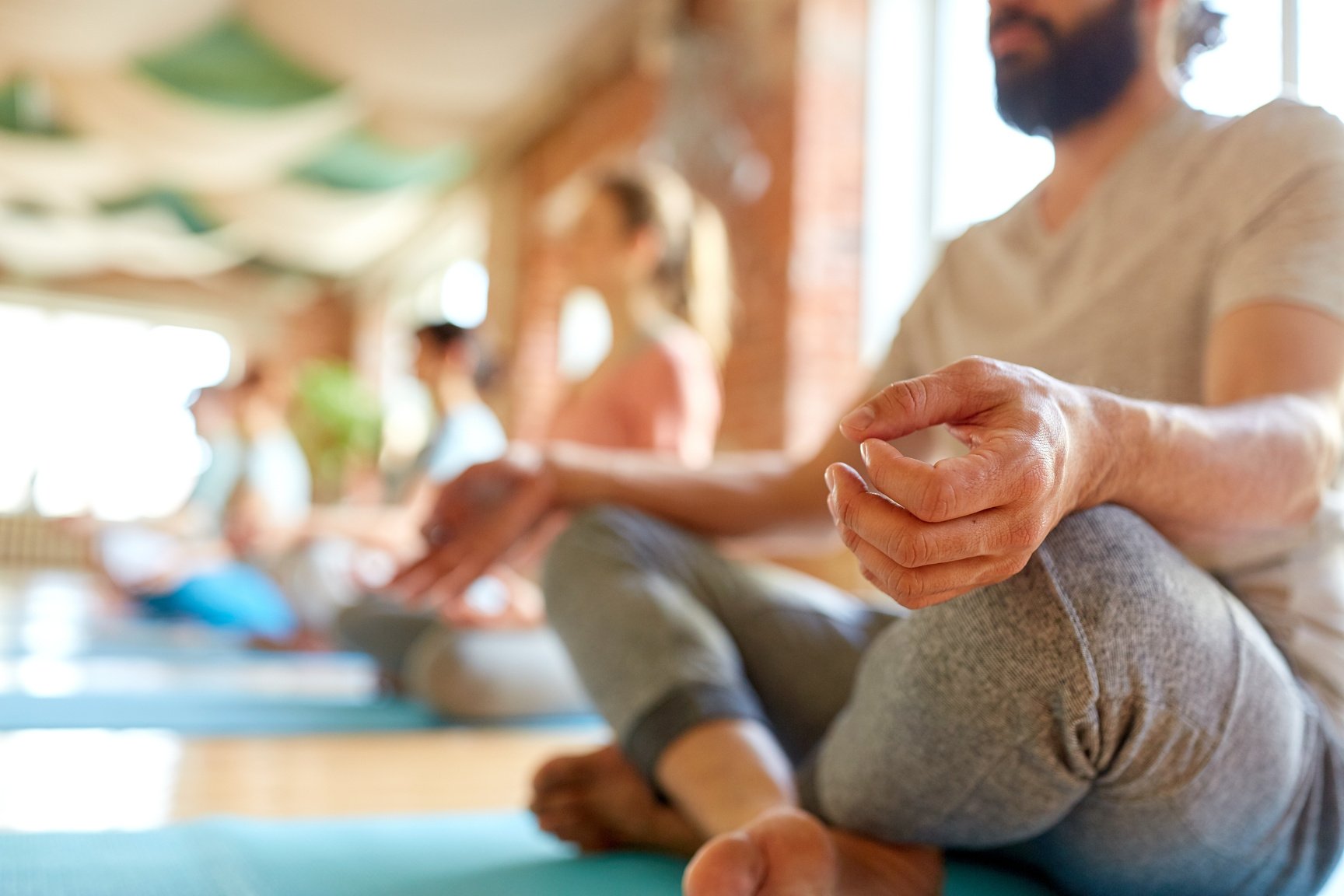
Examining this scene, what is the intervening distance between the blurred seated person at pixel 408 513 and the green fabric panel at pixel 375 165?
10.2 ft

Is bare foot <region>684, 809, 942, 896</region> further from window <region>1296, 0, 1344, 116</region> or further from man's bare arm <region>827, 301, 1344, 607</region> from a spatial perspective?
window <region>1296, 0, 1344, 116</region>

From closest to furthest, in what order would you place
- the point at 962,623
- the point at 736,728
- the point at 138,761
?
the point at 962,623 → the point at 736,728 → the point at 138,761

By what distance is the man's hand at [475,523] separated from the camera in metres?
1.15

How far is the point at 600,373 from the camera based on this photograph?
7.40 ft

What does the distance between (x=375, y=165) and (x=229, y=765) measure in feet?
17.9

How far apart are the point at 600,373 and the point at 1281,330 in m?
1.59

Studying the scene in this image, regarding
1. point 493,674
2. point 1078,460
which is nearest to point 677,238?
point 493,674

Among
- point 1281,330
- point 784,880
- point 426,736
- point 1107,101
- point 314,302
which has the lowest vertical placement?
point 426,736

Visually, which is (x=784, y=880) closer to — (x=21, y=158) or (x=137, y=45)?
(x=137, y=45)

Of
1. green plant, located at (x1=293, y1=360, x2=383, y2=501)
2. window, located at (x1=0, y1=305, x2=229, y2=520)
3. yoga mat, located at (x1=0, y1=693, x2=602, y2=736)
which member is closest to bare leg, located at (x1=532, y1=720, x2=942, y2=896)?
yoga mat, located at (x1=0, y1=693, x2=602, y2=736)

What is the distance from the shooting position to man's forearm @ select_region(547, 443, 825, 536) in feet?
3.99

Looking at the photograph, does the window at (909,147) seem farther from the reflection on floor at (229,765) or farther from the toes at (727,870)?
the toes at (727,870)

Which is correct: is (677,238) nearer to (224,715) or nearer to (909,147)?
(224,715)

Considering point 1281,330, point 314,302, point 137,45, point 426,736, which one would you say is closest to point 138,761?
point 426,736
